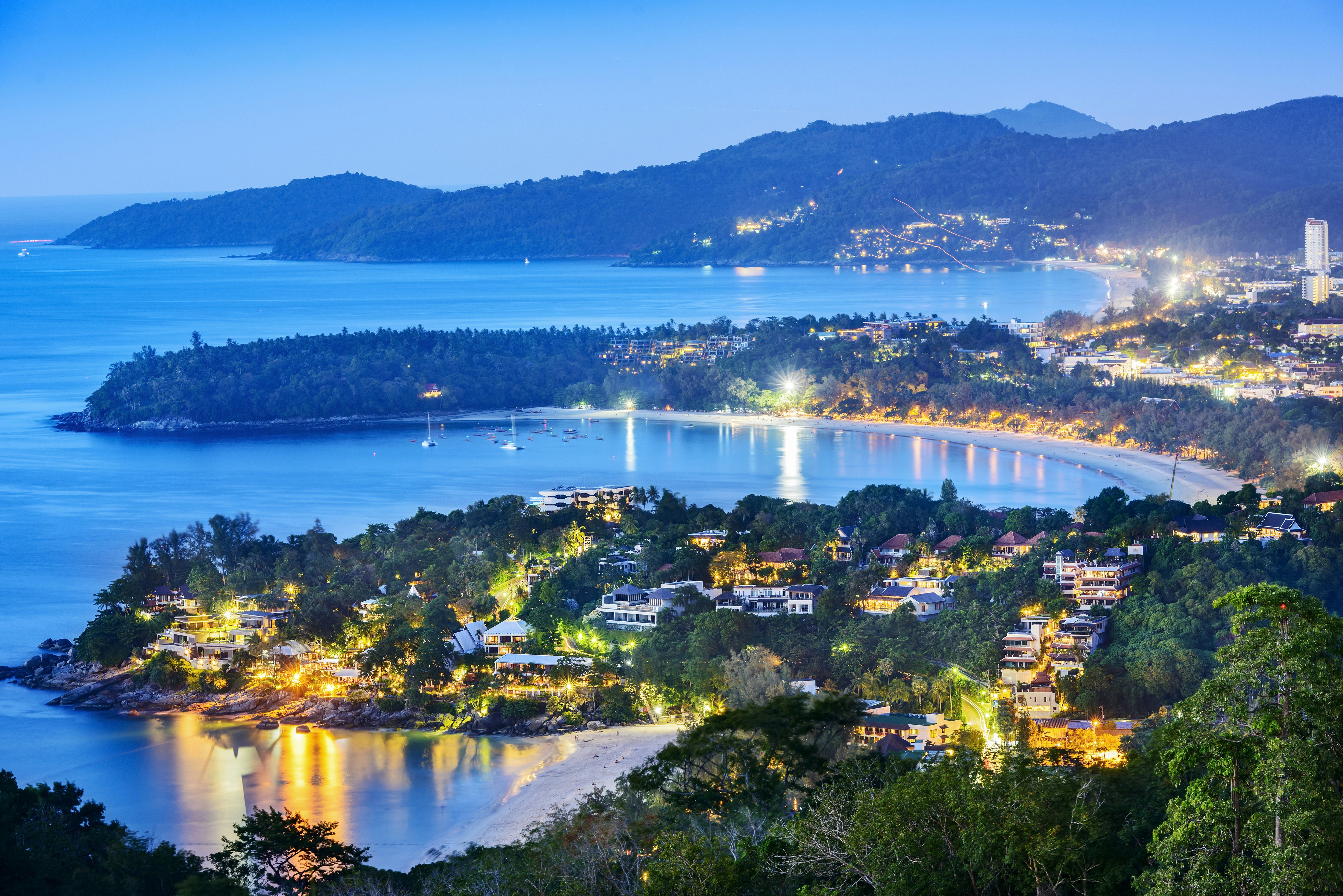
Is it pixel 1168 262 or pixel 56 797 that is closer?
pixel 56 797

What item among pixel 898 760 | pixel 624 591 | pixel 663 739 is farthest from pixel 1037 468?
pixel 898 760

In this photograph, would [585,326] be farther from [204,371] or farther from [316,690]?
[316,690]

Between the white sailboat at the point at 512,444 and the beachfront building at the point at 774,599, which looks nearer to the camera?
the beachfront building at the point at 774,599

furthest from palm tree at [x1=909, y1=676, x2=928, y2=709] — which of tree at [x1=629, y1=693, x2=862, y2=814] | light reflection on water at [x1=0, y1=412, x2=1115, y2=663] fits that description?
light reflection on water at [x1=0, y1=412, x2=1115, y2=663]

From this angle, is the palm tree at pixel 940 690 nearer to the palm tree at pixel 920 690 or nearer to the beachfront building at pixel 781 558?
Answer: the palm tree at pixel 920 690

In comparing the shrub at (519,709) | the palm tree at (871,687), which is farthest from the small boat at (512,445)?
the palm tree at (871,687)

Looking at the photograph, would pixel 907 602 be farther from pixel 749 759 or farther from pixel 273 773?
pixel 749 759

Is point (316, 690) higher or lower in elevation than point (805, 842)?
lower
